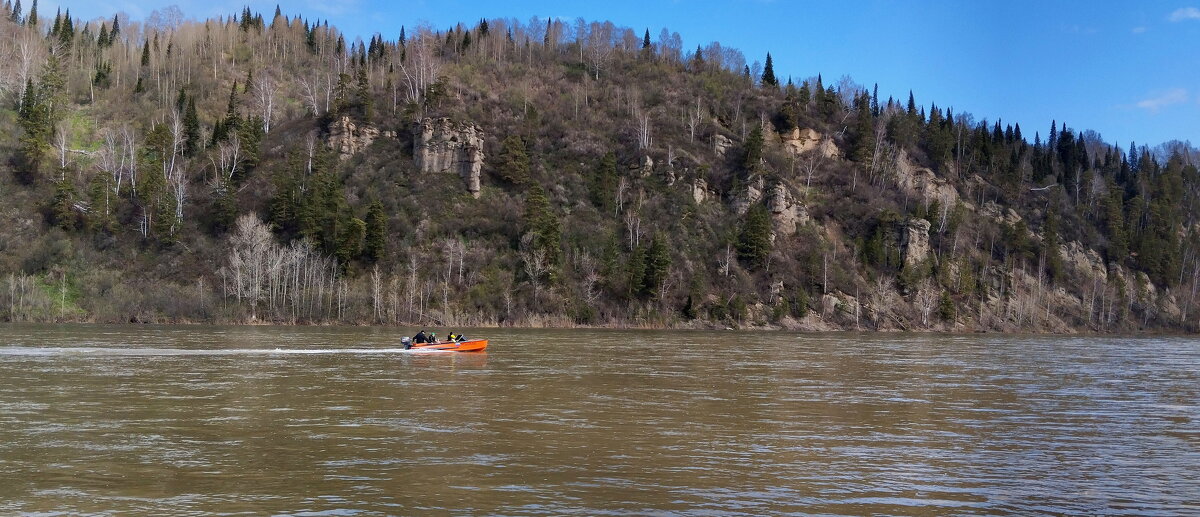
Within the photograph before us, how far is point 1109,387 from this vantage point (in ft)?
105

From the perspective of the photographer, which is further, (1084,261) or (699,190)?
(1084,261)

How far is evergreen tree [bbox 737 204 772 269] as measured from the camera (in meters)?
101

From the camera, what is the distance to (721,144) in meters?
123

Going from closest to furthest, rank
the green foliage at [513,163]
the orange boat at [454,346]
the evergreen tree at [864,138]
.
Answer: the orange boat at [454,346]
the green foliage at [513,163]
the evergreen tree at [864,138]

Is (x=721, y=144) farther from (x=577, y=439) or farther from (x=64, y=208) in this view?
(x=577, y=439)

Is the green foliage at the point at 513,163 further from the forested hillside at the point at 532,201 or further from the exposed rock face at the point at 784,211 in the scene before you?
the exposed rock face at the point at 784,211

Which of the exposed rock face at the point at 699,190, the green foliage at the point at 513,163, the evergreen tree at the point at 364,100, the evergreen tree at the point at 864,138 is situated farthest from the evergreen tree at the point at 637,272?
the evergreen tree at the point at 864,138

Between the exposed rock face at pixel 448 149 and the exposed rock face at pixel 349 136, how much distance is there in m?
6.38

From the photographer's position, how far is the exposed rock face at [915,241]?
108 m

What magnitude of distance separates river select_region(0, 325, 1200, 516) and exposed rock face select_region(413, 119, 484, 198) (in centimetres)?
7271

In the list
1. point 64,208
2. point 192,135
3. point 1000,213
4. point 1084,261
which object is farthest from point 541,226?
point 1084,261

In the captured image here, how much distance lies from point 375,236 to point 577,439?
77481 mm

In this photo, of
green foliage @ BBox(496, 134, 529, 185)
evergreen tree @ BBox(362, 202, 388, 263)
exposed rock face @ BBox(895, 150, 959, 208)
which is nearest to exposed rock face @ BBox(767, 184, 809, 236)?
exposed rock face @ BBox(895, 150, 959, 208)

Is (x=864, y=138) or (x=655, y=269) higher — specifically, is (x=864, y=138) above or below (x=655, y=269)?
above
